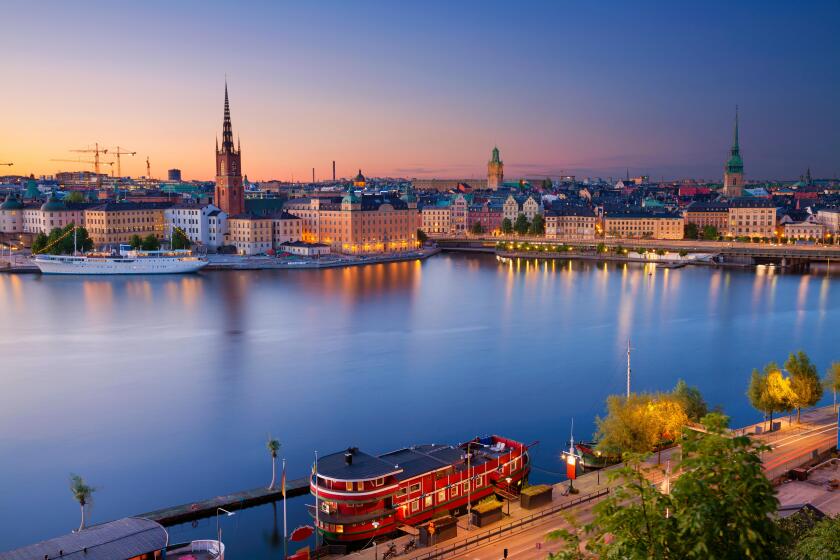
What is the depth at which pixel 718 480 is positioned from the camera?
3.44 meters

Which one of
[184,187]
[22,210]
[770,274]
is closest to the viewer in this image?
[770,274]

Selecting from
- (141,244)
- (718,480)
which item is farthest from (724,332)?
(141,244)

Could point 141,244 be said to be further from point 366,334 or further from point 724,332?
point 724,332

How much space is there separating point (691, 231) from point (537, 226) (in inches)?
323

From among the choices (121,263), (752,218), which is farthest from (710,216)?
(121,263)

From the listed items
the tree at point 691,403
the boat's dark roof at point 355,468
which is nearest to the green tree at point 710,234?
the tree at point 691,403

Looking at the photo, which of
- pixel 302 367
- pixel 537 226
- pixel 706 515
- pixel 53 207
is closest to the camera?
pixel 706 515

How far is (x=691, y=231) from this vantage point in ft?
144

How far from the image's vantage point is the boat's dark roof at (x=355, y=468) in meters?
7.67

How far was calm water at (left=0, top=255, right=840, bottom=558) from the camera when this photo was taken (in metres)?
9.92

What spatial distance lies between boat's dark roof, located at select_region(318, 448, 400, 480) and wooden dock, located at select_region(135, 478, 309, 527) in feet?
3.11

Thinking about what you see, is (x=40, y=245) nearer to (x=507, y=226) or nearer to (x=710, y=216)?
(x=507, y=226)

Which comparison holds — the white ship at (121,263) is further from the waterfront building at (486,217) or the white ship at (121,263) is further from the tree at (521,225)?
the waterfront building at (486,217)

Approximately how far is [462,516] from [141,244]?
28170mm
